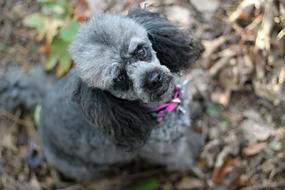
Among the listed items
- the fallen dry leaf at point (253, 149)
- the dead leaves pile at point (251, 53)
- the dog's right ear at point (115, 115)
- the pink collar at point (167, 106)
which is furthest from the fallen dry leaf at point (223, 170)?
the dog's right ear at point (115, 115)

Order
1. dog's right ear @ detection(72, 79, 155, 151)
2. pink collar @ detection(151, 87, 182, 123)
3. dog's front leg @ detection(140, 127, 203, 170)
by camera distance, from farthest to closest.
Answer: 1. dog's front leg @ detection(140, 127, 203, 170)
2. pink collar @ detection(151, 87, 182, 123)
3. dog's right ear @ detection(72, 79, 155, 151)

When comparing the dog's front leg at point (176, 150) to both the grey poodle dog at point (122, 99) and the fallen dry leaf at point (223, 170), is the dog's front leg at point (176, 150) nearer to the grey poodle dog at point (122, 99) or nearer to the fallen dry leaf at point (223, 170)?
the grey poodle dog at point (122, 99)

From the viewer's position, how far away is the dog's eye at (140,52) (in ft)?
9.86

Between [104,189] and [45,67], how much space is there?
4.00 feet

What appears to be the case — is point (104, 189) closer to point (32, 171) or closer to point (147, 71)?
point (32, 171)

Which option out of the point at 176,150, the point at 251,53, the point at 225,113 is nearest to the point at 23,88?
the point at 176,150

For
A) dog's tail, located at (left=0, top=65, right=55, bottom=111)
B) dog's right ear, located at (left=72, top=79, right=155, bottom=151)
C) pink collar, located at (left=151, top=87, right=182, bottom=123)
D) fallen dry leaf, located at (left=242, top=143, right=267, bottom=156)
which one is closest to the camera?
dog's right ear, located at (left=72, top=79, right=155, bottom=151)

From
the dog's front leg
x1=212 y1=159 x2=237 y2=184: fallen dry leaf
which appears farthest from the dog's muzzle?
x1=212 y1=159 x2=237 y2=184: fallen dry leaf

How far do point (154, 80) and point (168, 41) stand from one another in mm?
398

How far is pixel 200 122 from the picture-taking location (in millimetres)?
4125

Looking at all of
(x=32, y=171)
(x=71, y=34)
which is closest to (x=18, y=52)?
(x=71, y=34)

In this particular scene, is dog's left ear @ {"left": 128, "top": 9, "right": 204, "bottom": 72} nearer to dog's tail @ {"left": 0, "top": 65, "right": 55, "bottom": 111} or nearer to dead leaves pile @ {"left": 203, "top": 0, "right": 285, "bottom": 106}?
dead leaves pile @ {"left": 203, "top": 0, "right": 285, "bottom": 106}

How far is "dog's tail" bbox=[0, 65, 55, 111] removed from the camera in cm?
416

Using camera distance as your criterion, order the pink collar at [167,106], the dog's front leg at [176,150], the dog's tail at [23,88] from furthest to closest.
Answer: the dog's tail at [23,88]
the dog's front leg at [176,150]
the pink collar at [167,106]
